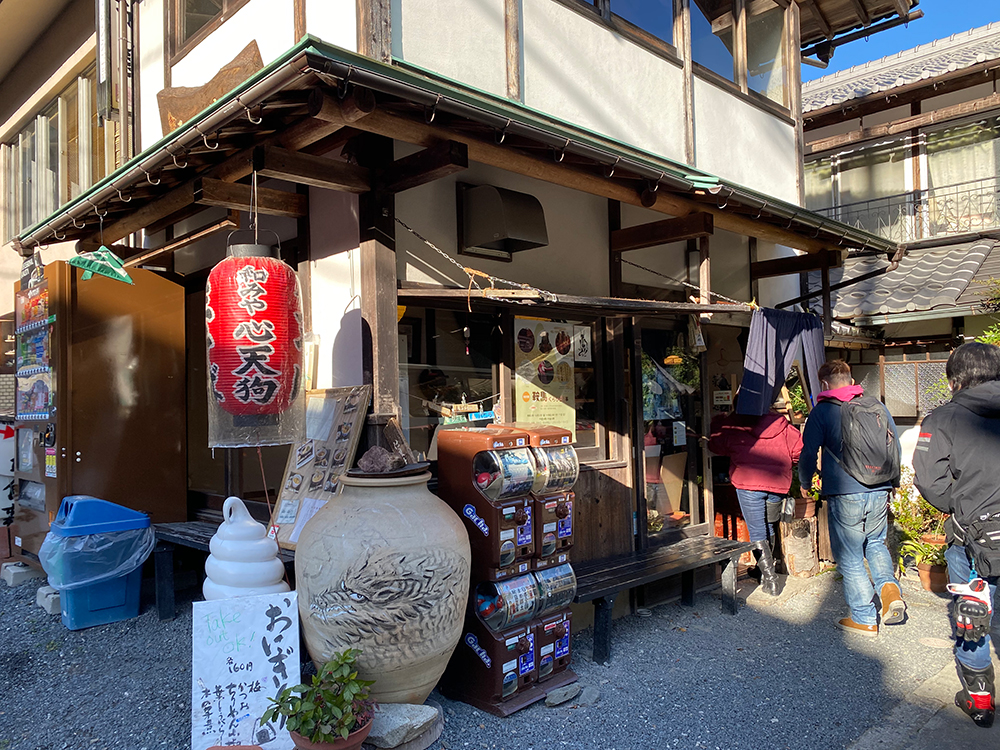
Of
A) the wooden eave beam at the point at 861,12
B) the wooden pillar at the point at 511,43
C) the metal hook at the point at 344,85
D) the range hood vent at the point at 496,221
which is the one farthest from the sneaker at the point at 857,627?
the wooden eave beam at the point at 861,12

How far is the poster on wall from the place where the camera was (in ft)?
19.4

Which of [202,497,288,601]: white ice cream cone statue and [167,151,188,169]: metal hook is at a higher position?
[167,151,188,169]: metal hook

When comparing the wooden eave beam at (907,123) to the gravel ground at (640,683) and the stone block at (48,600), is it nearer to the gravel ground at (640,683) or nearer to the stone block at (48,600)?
the gravel ground at (640,683)

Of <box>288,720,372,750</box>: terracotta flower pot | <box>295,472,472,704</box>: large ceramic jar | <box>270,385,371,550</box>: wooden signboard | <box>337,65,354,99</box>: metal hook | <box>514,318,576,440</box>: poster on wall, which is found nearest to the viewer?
<box>288,720,372,750</box>: terracotta flower pot

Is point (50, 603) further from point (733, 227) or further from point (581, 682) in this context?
point (733, 227)

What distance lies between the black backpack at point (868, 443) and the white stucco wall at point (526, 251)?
248cm

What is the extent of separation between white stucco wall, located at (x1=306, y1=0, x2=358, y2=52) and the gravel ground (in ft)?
14.2

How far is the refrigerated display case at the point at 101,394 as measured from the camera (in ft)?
20.7

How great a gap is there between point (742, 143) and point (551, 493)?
529cm

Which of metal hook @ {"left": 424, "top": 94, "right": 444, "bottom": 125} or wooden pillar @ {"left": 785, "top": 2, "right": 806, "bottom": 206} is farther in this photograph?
wooden pillar @ {"left": 785, "top": 2, "right": 806, "bottom": 206}

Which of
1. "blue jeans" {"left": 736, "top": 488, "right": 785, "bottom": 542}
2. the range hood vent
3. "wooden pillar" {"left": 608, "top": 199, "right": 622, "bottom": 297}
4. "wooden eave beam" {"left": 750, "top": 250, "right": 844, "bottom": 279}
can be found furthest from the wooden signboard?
"wooden eave beam" {"left": 750, "top": 250, "right": 844, "bottom": 279}

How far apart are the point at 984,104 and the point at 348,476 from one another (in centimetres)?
1303

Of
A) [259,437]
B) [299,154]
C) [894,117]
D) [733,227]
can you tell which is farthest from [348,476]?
[894,117]

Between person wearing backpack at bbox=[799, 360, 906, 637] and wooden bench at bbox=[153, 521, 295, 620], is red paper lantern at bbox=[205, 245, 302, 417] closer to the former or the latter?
wooden bench at bbox=[153, 521, 295, 620]
